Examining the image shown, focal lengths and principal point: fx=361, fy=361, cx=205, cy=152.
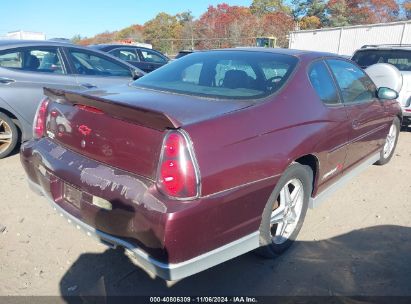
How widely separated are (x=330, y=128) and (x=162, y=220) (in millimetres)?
1817

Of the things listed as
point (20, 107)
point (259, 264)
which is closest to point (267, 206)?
point (259, 264)

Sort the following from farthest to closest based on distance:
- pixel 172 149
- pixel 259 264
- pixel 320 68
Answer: pixel 320 68 → pixel 259 264 → pixel 172 149

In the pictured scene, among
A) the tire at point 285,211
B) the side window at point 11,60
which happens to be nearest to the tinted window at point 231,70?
the tire at point 285,211

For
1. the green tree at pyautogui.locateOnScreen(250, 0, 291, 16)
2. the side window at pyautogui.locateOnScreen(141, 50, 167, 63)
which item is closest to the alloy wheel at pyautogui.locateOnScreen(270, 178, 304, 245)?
the side window at pyautogui.locateOnScreen(141, 50, 167, 63)

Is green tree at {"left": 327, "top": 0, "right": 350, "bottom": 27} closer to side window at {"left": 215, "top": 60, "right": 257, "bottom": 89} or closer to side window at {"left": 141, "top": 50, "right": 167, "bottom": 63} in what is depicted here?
side window at {"left": 141, "top": 50, "right": 167, "bottom": 63}

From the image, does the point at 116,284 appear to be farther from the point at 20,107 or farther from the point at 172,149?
the point at 20,107

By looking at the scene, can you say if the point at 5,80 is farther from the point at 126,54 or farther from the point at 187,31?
the point at 187,31

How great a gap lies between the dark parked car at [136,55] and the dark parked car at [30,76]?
17.8 ft

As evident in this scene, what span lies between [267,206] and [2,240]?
217 cm

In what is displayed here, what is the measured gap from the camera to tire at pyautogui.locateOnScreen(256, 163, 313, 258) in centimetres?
252

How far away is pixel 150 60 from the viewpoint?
38.2 ft

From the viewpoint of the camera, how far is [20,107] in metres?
4.66

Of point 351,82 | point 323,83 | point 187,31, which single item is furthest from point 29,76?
point 187,31

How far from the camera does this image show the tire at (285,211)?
2521 mm
